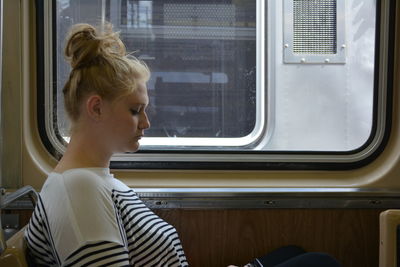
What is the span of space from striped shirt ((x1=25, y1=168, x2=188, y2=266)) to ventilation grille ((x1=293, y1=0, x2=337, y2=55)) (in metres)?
1.16

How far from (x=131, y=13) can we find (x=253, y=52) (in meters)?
0.56

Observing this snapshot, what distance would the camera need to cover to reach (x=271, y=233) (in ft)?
7.52

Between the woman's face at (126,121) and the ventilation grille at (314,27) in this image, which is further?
the ventilation grille at (314,27)

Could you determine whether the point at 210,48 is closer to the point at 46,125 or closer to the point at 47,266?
the point at 46,125

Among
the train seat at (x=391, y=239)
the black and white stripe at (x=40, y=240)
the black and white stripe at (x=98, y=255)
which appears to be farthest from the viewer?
the train seat at (x=391, y=239)

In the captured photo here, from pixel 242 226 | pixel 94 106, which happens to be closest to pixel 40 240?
pixel 94 106

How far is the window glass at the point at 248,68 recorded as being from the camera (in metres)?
2.27

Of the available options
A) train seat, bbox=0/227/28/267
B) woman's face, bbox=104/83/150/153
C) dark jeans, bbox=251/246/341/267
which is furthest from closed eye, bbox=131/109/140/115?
dark jeans, bbox=251/246/341/267

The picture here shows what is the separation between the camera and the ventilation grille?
234 centimetres

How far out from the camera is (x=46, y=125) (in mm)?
2246

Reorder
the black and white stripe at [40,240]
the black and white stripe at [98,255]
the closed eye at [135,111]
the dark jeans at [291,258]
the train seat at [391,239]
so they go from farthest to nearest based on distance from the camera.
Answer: the train seat at [391,239] → the dark jeans at [291,258] → the closed eye at [135,111] → the black and white stripe at [40,240] → the black and white stripe at [98,255]

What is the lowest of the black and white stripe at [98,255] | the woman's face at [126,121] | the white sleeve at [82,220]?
the black and white stripe at [98,255]

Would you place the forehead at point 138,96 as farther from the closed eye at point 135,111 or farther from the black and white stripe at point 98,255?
the black and white stripe at point 98,255

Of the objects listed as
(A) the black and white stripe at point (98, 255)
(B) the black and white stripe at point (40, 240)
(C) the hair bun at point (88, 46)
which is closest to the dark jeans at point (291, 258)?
(A) the black and white stripe at point (98, 255)
